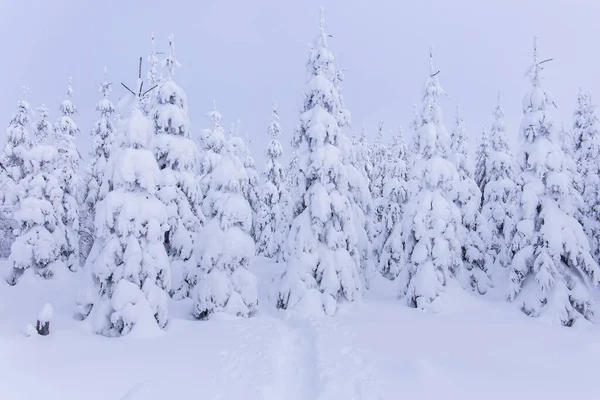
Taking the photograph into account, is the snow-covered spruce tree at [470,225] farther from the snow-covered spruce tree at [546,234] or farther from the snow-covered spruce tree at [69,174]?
the snow-covered spruce tree at [69,174]

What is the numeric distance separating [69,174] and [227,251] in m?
19.8

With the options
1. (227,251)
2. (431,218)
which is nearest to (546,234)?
(431,218)

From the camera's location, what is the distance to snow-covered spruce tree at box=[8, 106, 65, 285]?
26.1 metres

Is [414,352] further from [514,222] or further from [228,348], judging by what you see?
[514,222]

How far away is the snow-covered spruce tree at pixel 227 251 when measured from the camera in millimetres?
16953

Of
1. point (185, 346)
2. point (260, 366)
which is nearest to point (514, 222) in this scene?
point (260, 366)

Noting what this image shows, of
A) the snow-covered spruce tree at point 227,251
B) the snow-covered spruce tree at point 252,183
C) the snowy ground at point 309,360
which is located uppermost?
the snow-covered spruce tree at point 252,183

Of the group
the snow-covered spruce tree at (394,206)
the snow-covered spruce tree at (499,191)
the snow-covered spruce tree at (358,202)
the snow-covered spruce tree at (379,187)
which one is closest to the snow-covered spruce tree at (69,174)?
the snow-covered spruce tree at (358,202)

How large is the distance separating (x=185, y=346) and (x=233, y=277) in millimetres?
4947

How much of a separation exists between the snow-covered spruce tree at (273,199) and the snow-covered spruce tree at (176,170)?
15587 mm

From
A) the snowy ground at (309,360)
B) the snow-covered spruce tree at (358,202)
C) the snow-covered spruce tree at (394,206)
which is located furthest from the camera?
the snow-covered spruce tree at (394,206)

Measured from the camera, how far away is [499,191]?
29594mm

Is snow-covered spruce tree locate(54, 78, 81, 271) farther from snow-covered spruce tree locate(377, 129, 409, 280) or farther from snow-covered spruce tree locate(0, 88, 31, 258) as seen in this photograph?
snow-covered spruce tree locate(377, 129, 409, 280)

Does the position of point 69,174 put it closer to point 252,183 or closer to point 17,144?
point 17,144
